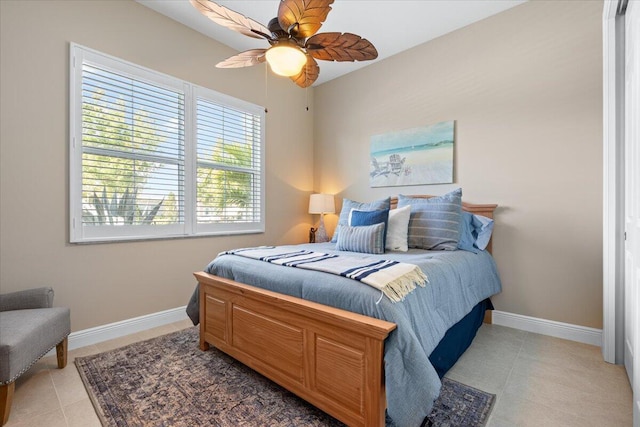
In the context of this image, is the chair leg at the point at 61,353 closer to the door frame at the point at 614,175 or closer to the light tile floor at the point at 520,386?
the light tile floor at the point at 520,386

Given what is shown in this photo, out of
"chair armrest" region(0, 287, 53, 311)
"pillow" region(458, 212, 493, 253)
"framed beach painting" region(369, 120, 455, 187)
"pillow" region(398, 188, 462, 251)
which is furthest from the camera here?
"framed beach painting" region(369, 120, 455, 187)

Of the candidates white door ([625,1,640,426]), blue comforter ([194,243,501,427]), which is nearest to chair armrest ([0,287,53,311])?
blue comforter ([194,243,501,427])

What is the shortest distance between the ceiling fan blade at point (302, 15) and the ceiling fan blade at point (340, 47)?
0.10 metres

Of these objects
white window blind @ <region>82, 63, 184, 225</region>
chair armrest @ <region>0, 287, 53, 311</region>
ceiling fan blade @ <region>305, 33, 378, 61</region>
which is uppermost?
ceiling fan blade @ <region>305, 33, 378, 61</region>

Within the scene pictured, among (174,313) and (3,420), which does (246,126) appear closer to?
(174,313)

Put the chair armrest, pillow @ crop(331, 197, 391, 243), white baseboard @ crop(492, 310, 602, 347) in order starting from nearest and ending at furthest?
the chair armrest, white baseboard @ crop(492, 310, 602, 347), pillow @ crop(331, 197, 391, 243)

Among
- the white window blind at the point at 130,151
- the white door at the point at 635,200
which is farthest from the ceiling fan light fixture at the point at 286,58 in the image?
the white door at the point at 635,200

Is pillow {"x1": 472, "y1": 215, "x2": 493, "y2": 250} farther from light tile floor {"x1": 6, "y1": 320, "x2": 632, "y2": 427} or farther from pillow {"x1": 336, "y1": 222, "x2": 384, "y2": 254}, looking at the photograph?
pillow {"x1": 336, "y1": 222, "x2": 384, "y2": 254}

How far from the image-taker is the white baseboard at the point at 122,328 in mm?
2314

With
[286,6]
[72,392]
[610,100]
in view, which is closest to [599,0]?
[610,100]

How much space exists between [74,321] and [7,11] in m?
2.21

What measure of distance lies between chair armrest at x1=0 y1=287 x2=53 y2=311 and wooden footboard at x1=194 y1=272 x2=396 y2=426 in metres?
1.08

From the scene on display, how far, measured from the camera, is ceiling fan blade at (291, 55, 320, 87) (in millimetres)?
2040

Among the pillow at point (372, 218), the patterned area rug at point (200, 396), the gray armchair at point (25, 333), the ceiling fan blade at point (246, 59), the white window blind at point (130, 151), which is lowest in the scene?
the patterned area rug at point (200, 396)
